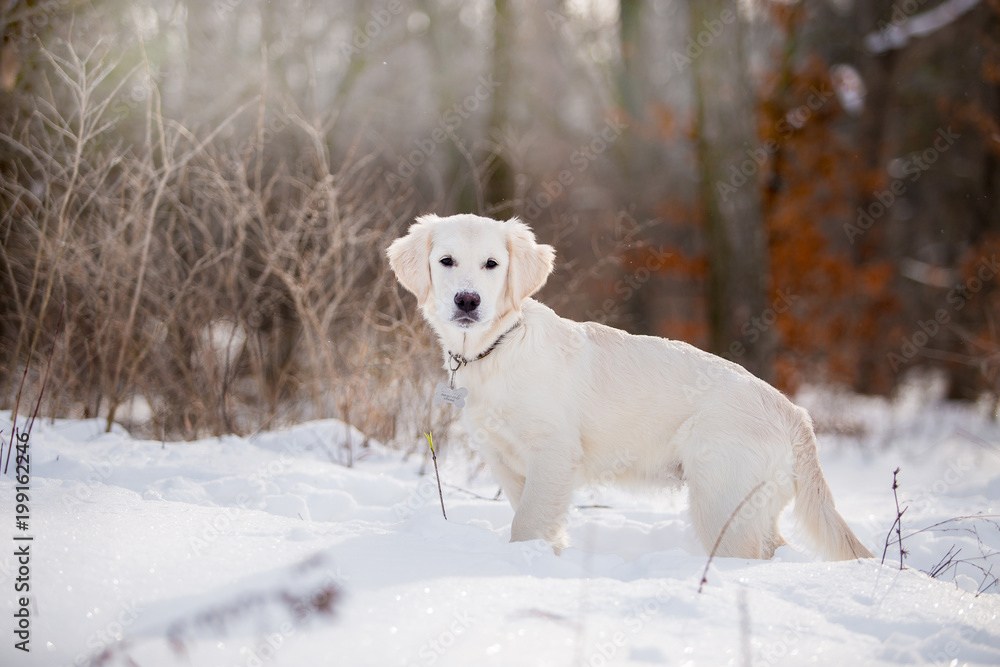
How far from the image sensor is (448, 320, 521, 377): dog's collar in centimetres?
285

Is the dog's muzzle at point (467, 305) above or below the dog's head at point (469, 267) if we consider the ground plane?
below

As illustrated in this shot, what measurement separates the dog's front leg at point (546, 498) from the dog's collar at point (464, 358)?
0.51 meters

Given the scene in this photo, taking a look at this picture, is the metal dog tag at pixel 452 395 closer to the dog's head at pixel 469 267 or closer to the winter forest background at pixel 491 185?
the dog's head at pixel 469 267

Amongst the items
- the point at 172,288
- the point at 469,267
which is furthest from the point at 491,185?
the point at 469,267

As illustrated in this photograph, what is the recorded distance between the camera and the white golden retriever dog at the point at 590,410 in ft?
8.55

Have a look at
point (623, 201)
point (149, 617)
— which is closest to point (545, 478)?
point (149, 617)

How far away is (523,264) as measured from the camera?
2.96 meters

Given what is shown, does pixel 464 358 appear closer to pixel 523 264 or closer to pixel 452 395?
pixel 452 395

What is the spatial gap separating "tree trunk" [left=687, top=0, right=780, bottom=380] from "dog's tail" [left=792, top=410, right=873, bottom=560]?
13.3ft

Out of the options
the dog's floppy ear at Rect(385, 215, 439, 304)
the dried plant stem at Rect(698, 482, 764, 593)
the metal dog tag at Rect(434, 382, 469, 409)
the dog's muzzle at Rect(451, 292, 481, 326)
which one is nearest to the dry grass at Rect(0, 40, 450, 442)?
the dog's floppy ear at Rect(385, 215, 439, 304)

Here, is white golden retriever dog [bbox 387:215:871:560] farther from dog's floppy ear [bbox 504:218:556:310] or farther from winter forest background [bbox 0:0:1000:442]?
winter forest background [bbox 0:0:1000:442]

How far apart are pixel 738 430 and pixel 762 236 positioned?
4.70 m

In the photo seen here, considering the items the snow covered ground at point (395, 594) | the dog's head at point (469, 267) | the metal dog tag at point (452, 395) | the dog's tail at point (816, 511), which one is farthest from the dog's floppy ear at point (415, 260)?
the dog's tail at point (816, 511)

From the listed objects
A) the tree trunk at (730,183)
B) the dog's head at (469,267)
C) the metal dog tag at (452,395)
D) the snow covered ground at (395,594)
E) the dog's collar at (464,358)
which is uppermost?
the tree trunk at (730,183)
